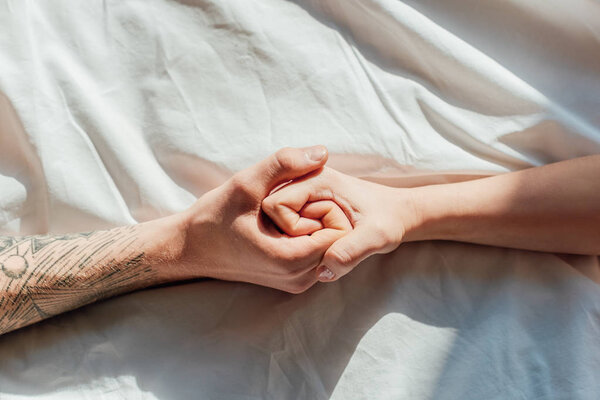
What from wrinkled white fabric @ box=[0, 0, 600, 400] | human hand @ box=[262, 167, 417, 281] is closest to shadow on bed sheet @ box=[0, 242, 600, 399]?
wrinkled white fabric @ box=[0, 0, 600, 400]

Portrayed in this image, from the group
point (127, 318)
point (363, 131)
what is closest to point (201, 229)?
point (127, 318)

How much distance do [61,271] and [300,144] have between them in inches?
17.7

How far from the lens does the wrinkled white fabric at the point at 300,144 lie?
954mm

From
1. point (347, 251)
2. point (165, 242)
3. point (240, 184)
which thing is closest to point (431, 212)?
point (347, 251)

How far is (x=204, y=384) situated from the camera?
94 cm

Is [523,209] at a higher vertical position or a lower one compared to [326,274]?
higher

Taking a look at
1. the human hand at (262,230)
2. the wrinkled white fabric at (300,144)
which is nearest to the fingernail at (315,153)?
the human hand at (262,230)

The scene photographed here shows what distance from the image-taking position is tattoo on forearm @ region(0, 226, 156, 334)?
938 millimetres

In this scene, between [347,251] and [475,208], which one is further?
[475,208]

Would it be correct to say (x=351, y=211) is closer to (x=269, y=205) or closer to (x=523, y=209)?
(x=269, y=205)

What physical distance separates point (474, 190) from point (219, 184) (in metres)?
0.44

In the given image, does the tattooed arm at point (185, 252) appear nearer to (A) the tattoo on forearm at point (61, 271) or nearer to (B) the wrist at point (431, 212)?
(A) the tattoo on forearm at point (61, 271)

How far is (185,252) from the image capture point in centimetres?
96

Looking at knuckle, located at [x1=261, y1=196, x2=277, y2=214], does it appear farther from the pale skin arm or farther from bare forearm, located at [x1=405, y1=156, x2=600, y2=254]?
bare forearm, located at [x1=405, y1=156, x2=600, y2=254]
